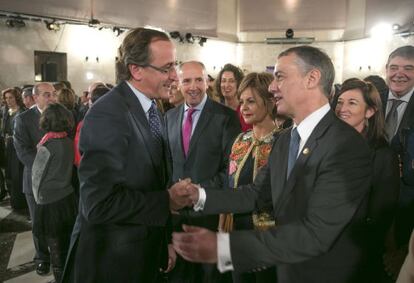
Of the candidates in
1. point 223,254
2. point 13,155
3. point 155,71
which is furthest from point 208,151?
point 13,155

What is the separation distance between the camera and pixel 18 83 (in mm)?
10453

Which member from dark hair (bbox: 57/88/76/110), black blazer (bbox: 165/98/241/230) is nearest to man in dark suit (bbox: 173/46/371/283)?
black blazer (bbox: 165/98/241/230)

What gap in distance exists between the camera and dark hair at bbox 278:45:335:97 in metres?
1.76

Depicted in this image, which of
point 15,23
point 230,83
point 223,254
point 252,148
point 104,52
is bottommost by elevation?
point 223,254

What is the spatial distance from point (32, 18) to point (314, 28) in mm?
10900

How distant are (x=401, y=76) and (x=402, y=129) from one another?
588 mm

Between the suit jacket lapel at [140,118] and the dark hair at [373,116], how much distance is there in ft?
5.02

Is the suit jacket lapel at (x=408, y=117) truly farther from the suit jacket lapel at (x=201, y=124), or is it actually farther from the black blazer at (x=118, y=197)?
the black blazer at (x=118, y=197)

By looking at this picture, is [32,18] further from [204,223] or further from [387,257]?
[387,257]

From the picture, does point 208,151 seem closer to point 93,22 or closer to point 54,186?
point 54,186

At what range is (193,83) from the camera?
3.19 m

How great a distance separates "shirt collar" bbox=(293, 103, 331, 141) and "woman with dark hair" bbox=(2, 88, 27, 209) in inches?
203

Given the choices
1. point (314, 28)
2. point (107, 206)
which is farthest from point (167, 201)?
point (314, 28)

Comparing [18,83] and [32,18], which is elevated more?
[32,18]
